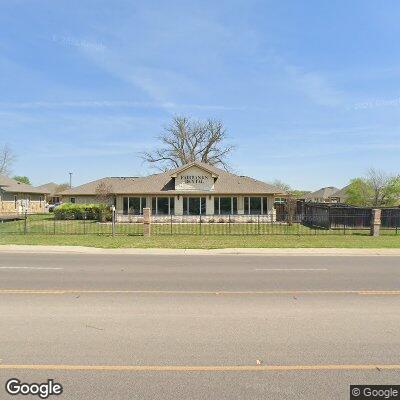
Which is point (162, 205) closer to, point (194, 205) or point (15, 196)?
point (194, 205)

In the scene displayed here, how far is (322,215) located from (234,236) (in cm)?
1061

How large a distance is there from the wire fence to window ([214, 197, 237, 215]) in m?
0.85

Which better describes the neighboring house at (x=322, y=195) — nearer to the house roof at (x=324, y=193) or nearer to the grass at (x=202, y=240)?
the house roof at (x=324, y=193)

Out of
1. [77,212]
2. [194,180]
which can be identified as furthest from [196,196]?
[77,212]

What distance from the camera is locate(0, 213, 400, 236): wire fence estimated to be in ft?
91.5

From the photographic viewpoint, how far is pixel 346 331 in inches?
245

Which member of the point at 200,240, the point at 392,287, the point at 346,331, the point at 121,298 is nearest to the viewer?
the point at 346,331

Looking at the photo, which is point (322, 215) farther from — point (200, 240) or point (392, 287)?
point (392, 287)

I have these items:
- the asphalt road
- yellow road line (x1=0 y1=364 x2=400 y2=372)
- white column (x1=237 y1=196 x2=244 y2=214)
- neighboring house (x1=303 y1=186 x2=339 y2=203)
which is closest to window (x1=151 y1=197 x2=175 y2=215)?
white column (x1=237 y1=196 x2=244 y2=214)

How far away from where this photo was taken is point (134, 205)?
37688 millimetres

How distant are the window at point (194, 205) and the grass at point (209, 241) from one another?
1302 centimetres

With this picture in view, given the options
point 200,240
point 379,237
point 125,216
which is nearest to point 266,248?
point 200,240

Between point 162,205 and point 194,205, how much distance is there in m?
3.05

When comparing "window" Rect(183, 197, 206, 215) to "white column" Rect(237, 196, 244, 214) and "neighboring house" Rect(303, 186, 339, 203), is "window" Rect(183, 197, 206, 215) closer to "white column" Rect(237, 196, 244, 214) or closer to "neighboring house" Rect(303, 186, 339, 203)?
"white column" Rect(237, 196, 244, 214)
